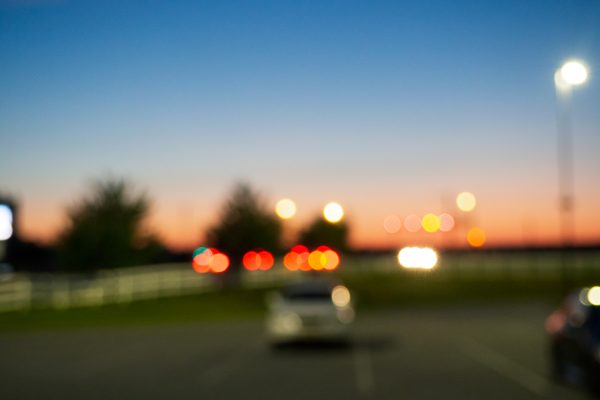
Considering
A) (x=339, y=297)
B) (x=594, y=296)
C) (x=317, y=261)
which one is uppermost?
(x=594, y=296)

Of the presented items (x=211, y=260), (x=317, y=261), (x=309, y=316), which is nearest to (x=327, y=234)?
(x=317, y=261)

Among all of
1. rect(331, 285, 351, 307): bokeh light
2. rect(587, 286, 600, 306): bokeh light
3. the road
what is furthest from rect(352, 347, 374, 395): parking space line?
rect(587, 286, 600, 306): bokeh light

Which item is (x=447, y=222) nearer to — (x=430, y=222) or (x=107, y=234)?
(x=430, y=222)

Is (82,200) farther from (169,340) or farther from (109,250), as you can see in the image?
(169,340)

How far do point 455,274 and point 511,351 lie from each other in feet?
175

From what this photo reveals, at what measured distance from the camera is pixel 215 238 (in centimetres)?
7825

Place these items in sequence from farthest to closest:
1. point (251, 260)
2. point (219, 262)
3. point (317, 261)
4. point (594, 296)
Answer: point (317, 261) → point (251, 260) → point (219, 262) → point (594, 296)

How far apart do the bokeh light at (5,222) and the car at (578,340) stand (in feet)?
35.0

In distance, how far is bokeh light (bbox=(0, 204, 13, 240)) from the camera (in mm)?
17261

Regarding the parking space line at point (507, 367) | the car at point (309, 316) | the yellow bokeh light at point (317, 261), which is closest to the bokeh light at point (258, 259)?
the yellow bokeh light at point (317, 261)

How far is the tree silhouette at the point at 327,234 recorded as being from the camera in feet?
364

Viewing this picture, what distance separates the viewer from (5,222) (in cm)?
1731

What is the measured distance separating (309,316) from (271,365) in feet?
13.8

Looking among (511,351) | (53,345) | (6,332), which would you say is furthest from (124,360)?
(6,332)
